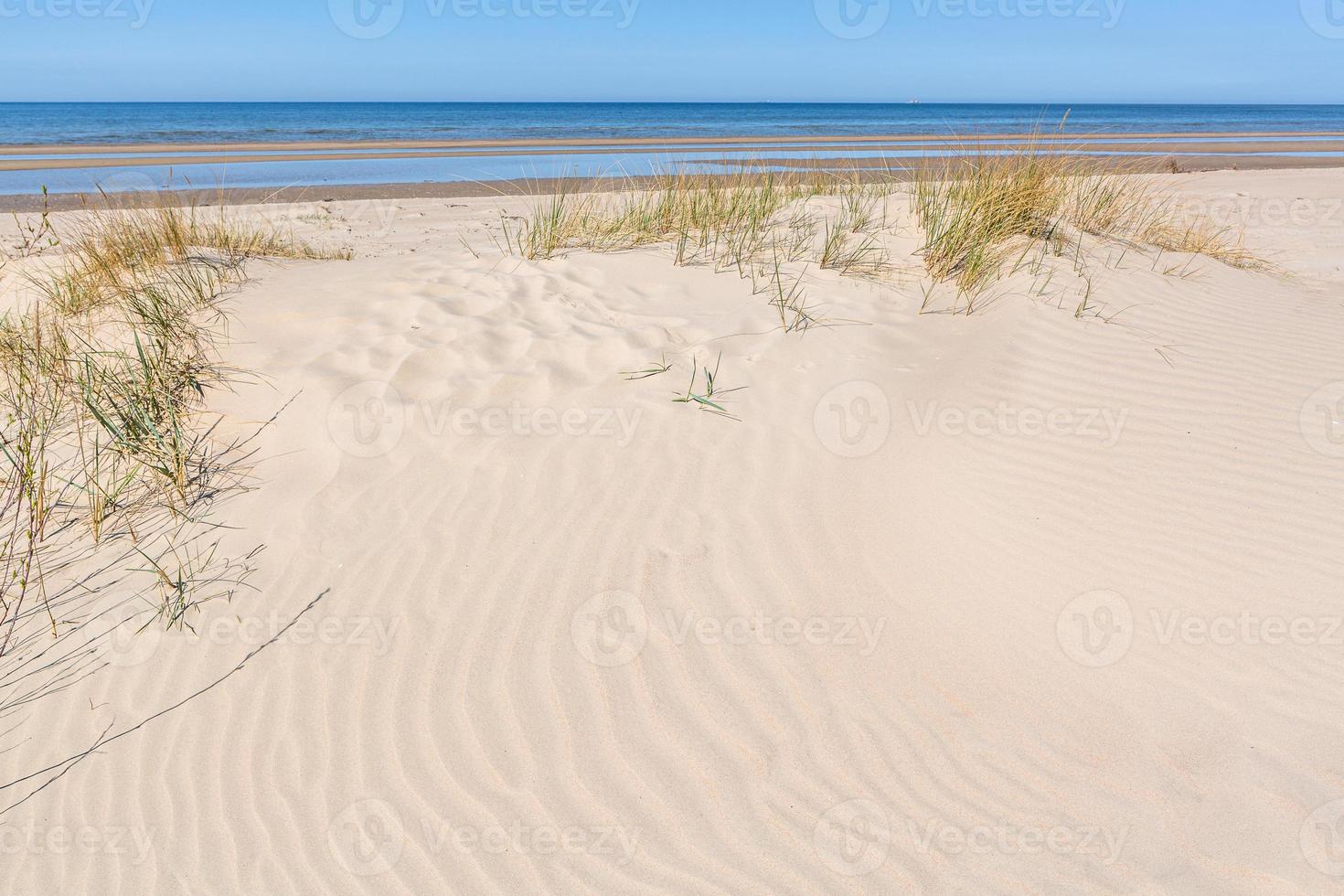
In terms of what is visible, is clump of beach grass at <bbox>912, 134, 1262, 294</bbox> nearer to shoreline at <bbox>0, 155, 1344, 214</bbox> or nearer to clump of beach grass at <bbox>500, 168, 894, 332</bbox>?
clump of beach grass at <bbox>500, 168, 894, 332</bbox>

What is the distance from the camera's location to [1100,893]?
184cm

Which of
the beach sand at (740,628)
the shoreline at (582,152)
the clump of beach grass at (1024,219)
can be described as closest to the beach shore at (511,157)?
the shoreline at (582,152)

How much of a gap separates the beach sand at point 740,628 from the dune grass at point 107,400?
26cm

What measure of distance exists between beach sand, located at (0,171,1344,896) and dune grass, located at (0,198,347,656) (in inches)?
10.2

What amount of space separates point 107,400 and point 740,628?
10.1ft

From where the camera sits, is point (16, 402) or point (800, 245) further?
point (800, 245)

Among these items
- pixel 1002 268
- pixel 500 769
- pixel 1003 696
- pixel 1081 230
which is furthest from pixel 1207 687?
pixel 1081 230

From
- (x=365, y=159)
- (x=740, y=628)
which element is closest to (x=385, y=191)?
(x=365, y=159)

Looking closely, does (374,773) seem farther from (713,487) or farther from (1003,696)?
(1003,696)

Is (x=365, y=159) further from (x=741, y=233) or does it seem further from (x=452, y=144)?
(x=741, y=233)

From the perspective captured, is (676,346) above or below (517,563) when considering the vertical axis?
above

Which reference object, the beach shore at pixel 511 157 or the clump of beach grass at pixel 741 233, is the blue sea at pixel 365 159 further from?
the clump of beach grass at pixel 741 233

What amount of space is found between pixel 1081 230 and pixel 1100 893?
549 cm

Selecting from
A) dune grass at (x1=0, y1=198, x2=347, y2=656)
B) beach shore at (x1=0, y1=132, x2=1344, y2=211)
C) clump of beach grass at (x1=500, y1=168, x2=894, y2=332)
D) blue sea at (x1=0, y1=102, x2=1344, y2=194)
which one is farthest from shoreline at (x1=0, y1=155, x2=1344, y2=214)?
dune grass at (x1=0, y1=198, x2=347, y2=656)
